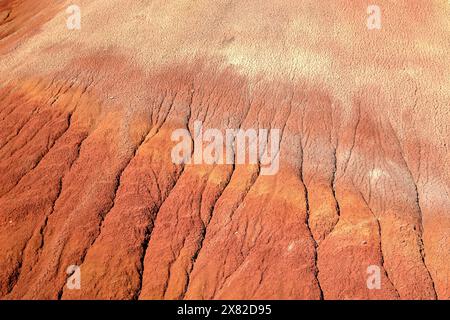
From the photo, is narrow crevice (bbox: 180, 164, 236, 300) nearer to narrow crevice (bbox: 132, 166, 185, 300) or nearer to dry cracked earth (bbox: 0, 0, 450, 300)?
dry cracked earth (bbox: 0, 0, 450, 300)

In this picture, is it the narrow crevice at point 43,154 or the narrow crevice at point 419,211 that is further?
the narrow crevice at point 43,154

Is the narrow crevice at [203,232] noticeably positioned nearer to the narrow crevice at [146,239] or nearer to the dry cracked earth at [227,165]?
the dry cracked earth at [227,165]

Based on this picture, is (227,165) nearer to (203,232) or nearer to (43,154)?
(203,232)

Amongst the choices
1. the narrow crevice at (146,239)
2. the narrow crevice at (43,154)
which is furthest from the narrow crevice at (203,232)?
the narrow crevice at (43,154)

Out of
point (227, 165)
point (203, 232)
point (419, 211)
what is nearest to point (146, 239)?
point (203, 232)

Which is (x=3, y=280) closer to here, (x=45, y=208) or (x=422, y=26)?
(x=45, y=208)

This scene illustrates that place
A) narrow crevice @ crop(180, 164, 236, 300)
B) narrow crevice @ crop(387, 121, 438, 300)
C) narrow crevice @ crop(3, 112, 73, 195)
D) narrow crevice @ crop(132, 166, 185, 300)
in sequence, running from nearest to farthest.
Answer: narrow crevice @ crop(132, 166, 185, 300), narrow crevice @ crop(180, 164, 236, 300), narrow crevice @ crop(387, 121, 438, 300), narrow crevice @ crop(3, 112, 73, 195)

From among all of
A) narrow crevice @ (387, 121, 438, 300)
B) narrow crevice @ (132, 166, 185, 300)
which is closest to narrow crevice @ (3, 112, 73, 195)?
narrow crevice @ (132, 166, 185, 300)

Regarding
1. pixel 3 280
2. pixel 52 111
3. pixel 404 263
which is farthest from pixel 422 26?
→ pixel 3 280
